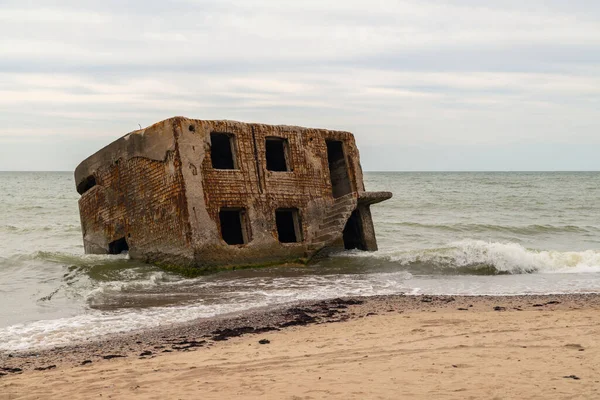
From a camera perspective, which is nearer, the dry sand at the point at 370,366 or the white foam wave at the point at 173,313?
the dry sand at the point at 370,366

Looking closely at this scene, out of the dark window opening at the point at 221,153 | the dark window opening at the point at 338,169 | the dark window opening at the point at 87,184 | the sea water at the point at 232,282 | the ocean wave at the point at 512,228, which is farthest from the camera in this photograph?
the ocean wave at the point at 512,228

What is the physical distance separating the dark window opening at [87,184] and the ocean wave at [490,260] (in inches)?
232

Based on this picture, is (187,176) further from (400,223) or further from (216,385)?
(400,223)

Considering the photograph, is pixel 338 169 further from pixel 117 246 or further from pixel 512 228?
pixel 512 228

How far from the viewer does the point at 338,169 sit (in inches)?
590

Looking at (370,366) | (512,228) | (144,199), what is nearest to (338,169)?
(144,199)

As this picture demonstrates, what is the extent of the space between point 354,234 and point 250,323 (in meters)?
7.25

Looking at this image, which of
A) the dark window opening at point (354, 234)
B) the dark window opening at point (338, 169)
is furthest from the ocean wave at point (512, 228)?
the dark window opening at point (338, 169)

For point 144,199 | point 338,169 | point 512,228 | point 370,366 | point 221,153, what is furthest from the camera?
point 512,228

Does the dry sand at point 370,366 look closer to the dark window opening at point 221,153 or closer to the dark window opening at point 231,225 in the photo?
the dark window opening at point 231,225

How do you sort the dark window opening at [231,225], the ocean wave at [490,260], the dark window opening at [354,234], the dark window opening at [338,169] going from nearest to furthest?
the ocean wave at [490,260] < the dark window opening at [354,234] < the dark window opening at [338,169] < the dark window opening at [231,225]

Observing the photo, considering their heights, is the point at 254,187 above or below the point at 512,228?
above

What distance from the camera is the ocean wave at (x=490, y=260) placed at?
1302 cm

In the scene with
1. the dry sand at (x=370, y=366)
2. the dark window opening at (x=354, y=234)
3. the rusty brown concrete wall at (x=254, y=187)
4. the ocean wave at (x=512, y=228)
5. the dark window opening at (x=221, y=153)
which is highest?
the dark window opening at (x=221, y=153)
